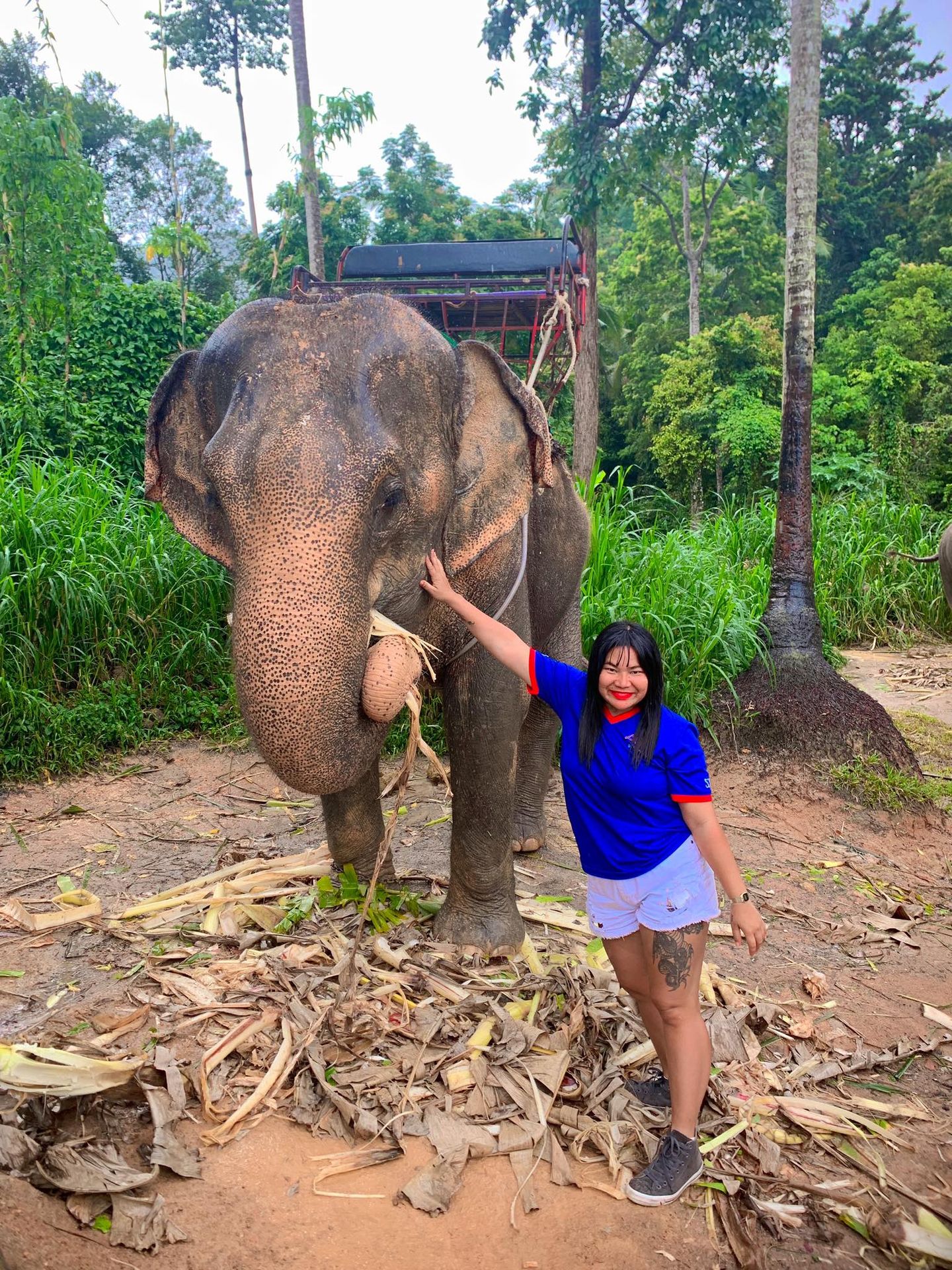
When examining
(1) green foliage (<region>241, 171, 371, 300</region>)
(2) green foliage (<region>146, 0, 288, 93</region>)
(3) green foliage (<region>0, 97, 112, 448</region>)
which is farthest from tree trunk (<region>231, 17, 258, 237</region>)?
(3) green foliage (<region>0, 97, 112, 448</region>)

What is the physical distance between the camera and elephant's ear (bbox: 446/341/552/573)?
9.86 feet

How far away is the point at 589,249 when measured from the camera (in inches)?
540

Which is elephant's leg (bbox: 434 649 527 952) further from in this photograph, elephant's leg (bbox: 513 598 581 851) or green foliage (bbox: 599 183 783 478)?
green foliage (bbox: 599 183 783 478)

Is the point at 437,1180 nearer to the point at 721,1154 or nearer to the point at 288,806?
the point at 721,1154

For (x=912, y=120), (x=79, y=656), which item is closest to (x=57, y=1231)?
(x=79, y=656)

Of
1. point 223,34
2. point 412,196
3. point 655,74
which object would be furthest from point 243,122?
point 655,74

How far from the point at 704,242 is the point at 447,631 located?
1962 centimetres

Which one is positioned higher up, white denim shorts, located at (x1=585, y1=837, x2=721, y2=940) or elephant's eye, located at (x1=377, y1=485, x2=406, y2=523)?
elephant's eye, located at (x1=377, y1=485, x2=406, y2=523)

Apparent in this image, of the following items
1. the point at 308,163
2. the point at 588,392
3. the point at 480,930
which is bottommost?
the point at 480,930

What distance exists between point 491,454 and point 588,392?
35.3ft

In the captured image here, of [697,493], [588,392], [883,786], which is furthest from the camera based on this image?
[697,493]

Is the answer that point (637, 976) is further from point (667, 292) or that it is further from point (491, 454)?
point (667, 292)

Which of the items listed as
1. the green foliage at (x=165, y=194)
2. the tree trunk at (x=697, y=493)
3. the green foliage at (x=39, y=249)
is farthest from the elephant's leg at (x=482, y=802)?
the green foliage at (x=165, y=194)

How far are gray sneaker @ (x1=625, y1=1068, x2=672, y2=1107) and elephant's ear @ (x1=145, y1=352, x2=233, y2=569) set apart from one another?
1.98m
